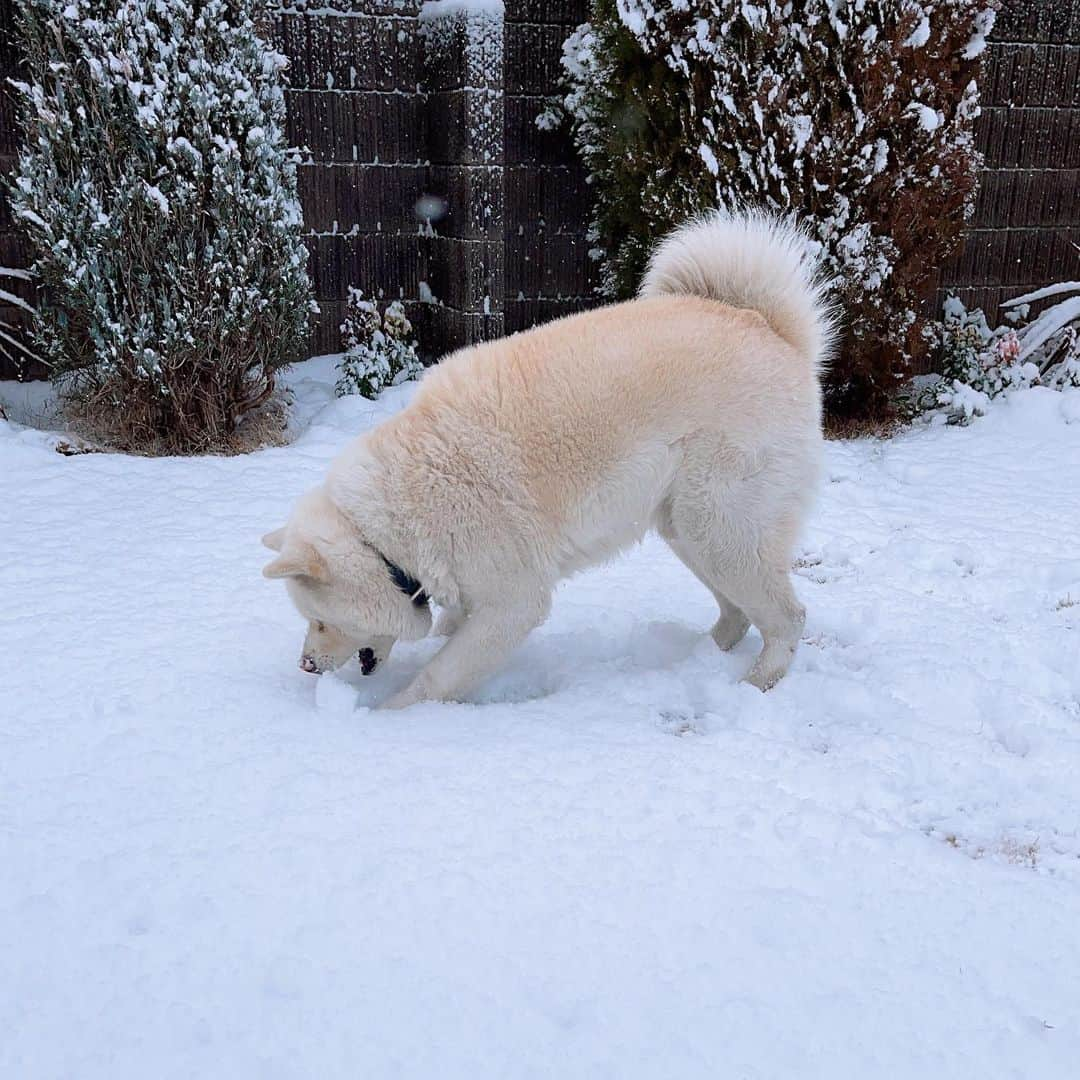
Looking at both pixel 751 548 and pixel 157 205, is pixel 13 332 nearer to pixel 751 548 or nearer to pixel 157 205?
pixel 157 205

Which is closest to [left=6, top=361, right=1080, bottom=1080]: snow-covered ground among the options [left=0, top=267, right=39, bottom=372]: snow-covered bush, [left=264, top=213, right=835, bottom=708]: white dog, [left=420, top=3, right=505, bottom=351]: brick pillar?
[left=264, top=213, right=835, bottom=708]: white dog

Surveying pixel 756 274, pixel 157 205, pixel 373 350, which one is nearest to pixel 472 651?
pixel 756 274

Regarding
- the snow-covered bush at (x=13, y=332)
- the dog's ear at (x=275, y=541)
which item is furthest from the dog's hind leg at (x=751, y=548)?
the snow-covered bush at (x=13, y=332)

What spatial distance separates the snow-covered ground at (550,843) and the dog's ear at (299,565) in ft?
1.03

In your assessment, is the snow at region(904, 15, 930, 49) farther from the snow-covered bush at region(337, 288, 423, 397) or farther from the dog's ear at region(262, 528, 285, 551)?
the dog's ear at region(262, 528, 285, 551)

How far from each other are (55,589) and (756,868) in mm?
2504

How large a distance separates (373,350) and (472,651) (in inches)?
134

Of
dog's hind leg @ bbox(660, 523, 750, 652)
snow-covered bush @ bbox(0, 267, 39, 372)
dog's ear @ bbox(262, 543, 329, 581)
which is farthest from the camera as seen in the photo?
snow-covered bush @ bbox(0, 267, 39, 372)

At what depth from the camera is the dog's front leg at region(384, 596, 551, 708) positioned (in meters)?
2.76

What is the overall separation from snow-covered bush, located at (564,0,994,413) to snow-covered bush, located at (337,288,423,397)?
60.2 inches

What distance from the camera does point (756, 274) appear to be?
9.85 feet

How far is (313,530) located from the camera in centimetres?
275

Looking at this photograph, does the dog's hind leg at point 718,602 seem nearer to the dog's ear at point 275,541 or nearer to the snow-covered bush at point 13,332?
the dog's ear at point 275,541

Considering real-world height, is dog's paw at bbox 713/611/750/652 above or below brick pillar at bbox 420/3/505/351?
below
